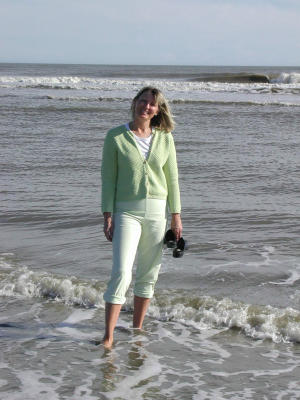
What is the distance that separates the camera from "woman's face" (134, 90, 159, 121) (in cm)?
460

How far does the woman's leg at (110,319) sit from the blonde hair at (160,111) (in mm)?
1364

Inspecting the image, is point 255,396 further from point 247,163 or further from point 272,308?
point 247,163

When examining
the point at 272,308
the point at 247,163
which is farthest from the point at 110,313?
the point at 247,163

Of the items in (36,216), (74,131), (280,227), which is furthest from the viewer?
(74,131)

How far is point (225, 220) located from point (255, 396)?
14.8 ft

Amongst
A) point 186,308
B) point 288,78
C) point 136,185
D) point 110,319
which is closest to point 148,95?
point 136,185

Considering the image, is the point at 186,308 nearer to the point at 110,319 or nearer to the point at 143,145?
the point at 110,319

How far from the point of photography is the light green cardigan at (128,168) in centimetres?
457

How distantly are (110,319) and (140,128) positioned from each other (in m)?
1.42

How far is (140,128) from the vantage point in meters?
4.69

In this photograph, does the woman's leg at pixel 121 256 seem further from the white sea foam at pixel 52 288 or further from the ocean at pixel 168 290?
the white sea foam at pixel 52 288

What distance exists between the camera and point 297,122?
67.9ft

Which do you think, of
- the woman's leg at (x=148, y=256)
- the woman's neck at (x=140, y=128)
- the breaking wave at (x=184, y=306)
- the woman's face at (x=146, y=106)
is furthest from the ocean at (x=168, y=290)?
the woman's face at (x=146, y=106)

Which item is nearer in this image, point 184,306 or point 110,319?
point 110,319
